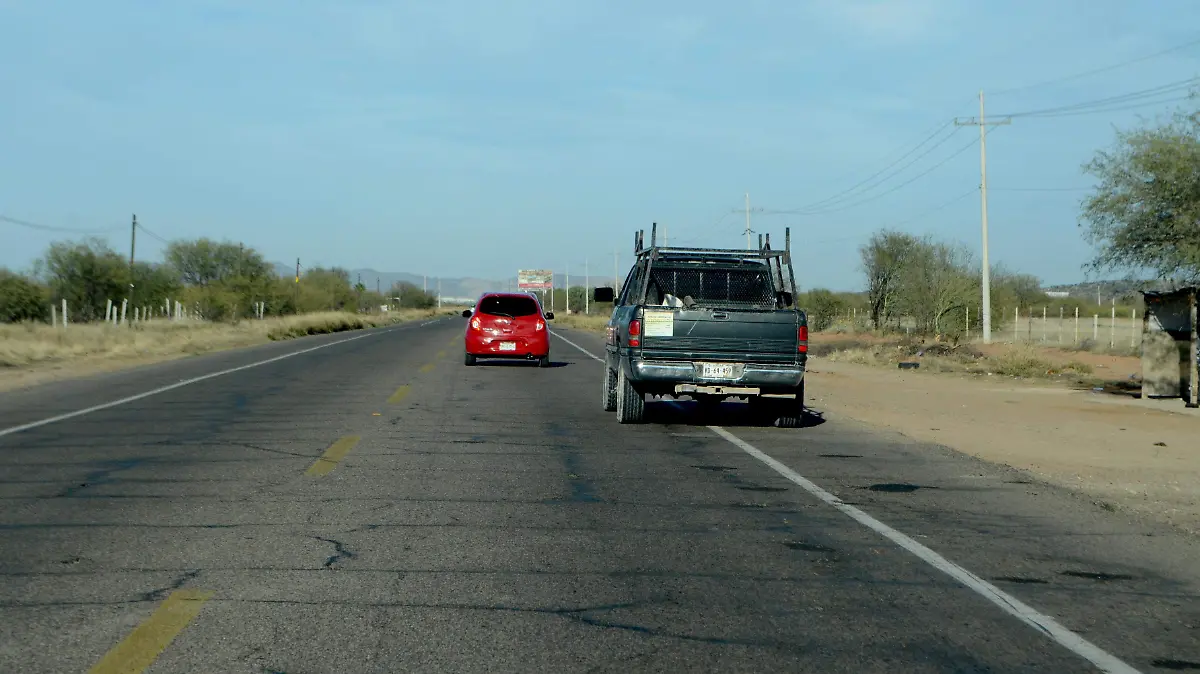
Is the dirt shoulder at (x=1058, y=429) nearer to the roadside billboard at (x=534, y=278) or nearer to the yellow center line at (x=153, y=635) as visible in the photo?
the yellow center line at (x=153, y=635)

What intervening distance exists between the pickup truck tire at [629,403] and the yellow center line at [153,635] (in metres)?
9.23

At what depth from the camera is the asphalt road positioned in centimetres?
514

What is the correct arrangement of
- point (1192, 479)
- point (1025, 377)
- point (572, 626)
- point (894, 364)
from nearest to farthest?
point (572, 626)
point (1192, 479)
point (1025, 377)
point (894, 364)

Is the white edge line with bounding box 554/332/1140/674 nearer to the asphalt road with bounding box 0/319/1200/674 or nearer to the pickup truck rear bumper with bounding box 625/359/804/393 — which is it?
the asphalt road with bounding box 0/319/1200/674

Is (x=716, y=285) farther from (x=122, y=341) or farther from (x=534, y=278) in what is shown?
(x=534, y=278)

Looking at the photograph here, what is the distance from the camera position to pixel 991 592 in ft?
20.8

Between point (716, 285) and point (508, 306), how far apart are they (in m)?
12.1

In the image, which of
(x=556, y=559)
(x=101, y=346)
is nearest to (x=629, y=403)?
(x=556, y=559)

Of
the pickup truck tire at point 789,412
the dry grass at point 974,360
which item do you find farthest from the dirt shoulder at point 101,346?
the dry grass at point 974,360

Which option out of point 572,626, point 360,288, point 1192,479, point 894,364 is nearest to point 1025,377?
point 894,364

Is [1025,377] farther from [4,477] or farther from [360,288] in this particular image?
[360,288]

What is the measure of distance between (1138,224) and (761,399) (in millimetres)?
11339

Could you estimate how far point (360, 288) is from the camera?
157625 mm

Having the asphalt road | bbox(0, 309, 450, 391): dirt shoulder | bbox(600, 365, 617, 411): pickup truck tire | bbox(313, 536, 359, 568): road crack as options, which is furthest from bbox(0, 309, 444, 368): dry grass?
bbox(313, 536, 359, 568): road crack
